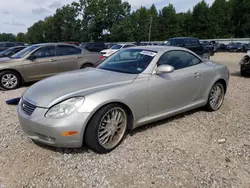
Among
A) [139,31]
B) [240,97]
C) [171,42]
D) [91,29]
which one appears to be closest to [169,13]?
[139,31]

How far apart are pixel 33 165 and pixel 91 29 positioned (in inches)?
2560

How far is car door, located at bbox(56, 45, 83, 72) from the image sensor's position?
839cm

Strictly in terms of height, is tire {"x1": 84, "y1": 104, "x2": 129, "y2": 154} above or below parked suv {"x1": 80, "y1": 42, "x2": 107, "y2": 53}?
below

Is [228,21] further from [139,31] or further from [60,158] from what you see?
[60,158]

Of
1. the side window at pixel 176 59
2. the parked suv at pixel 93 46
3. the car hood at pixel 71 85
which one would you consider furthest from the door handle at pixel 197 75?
the parked suv at pixel 93 46

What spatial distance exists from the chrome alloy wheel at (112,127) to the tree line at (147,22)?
60.2 m

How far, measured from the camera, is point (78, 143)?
10.1ft

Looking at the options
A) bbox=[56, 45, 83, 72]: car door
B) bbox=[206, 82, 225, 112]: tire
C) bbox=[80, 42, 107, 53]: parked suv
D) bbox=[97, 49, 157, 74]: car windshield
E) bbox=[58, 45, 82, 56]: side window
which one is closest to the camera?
bbox=[97, 49, 157, 74]: car windshield

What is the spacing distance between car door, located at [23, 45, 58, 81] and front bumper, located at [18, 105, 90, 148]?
514 cm

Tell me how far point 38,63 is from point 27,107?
505 cm

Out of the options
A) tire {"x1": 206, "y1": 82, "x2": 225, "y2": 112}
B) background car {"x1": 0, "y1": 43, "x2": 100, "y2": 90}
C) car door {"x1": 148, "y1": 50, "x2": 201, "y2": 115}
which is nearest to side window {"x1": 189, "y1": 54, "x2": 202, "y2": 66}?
car door {"x1": 148, "y1": 50, "x2": 201, "y2": 115}

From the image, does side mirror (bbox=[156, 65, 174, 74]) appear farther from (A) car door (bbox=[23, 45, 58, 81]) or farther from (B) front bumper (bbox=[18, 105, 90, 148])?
(A) car door (bbox=[23, 45, 58, 81])

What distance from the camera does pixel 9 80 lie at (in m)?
7.70

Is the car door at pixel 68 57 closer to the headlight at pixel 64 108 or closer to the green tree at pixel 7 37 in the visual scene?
the headlight at pixel 64 108
